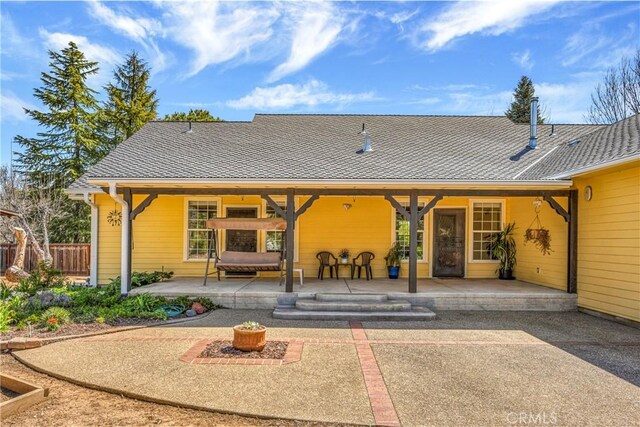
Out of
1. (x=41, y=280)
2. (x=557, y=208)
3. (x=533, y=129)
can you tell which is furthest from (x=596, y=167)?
(x=41, y=280)

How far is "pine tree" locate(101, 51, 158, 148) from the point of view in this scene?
70.5ft

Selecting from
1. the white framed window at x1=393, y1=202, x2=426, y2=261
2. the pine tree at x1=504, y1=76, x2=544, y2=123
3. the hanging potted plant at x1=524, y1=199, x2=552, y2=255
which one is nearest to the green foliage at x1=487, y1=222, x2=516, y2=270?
the hanging potted plant at x1=524, y1=199, x2=552, y2=255

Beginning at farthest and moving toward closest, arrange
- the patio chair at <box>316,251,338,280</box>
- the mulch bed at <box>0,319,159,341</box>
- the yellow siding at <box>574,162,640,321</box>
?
the patio chair at <box>316,251,338,280</box>
the yellow siding at <box>574,162,640,321</box>
the mulch bed at <box>0,319,159,341</box>

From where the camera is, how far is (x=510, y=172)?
8273 millimetres

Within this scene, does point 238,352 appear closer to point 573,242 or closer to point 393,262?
point 393,262

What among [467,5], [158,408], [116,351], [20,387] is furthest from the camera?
[467,5]

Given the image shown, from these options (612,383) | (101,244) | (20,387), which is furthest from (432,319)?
(101,244)

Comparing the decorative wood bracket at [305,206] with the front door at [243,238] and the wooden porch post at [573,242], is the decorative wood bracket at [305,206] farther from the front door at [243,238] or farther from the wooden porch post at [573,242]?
the wooden porch post at [573,242]

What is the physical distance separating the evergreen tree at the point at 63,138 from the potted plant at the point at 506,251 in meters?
19.2

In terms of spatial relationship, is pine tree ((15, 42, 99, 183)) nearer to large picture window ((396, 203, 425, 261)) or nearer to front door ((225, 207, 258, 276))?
front door ((225, 207, 258, 276))

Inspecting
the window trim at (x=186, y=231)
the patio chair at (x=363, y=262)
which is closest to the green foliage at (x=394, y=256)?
the patio chair at (x=363, y=262)

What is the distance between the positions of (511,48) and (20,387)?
14317mm

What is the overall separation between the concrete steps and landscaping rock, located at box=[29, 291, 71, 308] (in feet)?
12.8

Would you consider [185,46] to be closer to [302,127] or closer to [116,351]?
[302,127]
